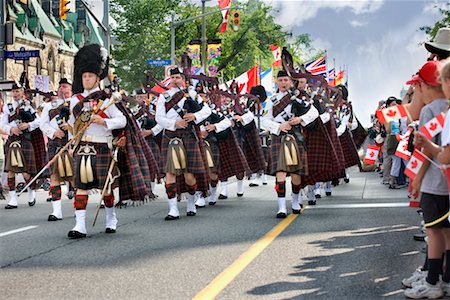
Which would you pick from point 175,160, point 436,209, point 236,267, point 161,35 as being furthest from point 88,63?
point 161,35

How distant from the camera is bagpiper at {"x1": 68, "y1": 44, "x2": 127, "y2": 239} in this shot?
9328 millimetres

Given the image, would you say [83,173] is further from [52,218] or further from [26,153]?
[26,153]

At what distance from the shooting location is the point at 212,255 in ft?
25.0

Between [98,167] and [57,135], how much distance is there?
6.69ft

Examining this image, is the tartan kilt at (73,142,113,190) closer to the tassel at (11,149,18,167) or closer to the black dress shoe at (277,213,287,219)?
the black dress shoe at (277,213,287,219)

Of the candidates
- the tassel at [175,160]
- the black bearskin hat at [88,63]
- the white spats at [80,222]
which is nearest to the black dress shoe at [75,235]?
the white spats at [80,222]

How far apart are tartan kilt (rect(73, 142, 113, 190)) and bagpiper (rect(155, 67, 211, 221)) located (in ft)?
5.98

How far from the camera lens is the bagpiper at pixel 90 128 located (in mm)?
9328

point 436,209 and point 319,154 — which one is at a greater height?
point 319,154

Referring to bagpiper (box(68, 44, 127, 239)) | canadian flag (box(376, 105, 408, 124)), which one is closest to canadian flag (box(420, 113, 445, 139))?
canadian flag (box(376, 105, 408, 124))

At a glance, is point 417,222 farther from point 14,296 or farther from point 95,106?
point 14,296

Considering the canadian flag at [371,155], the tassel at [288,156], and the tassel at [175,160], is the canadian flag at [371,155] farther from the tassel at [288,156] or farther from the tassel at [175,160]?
the tassel at [175,160]

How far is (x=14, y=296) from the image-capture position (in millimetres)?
5980

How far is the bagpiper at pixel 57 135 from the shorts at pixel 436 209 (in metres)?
5.41
